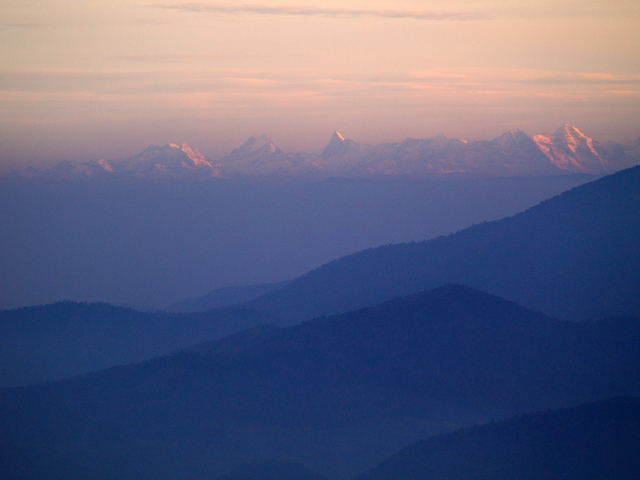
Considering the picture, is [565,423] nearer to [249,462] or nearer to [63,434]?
[249,462]

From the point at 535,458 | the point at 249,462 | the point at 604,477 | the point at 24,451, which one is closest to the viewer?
the point at 604,477

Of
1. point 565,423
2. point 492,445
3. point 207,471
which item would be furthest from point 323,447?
point 565,423

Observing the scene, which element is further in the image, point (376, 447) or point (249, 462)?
point (376, 447)

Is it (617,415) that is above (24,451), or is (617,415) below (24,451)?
below

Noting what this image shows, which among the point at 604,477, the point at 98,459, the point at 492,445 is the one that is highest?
the point at 98,459

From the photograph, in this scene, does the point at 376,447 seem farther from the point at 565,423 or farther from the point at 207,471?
the point at 565,423

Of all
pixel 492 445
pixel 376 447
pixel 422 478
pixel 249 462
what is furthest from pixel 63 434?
pixel 492 445

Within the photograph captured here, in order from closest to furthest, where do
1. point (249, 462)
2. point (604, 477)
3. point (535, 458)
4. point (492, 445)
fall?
1. point (604, 477)
2. point (535, 458)
3. point (492, 445)
4. point (249, 462)
